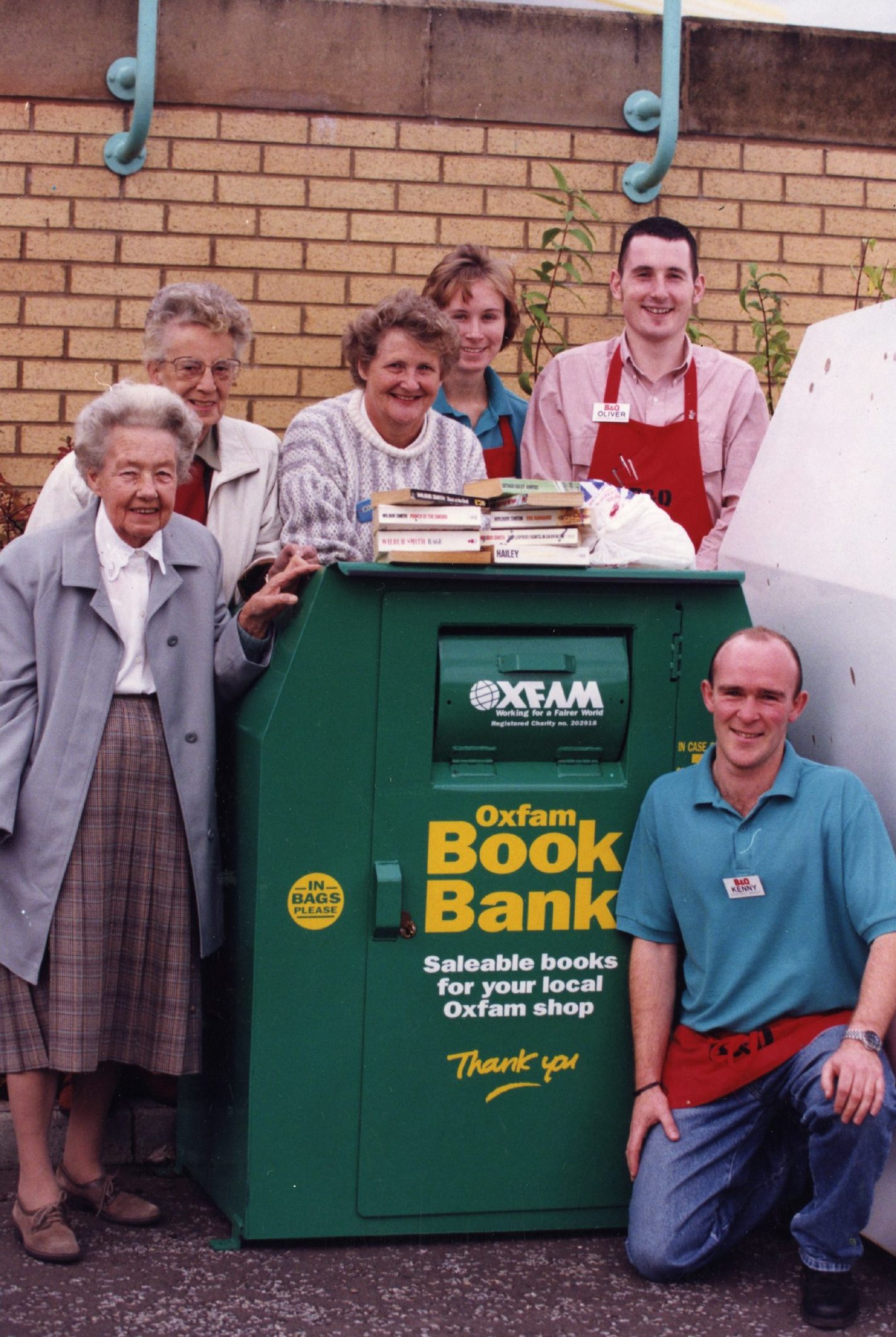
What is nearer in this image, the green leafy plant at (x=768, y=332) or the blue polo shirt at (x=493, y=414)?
A: the blue polo shirt at (x=493, y=414)

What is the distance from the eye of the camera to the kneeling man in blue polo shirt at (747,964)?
322cm

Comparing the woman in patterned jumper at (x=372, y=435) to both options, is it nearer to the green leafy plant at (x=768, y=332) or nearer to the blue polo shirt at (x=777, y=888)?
the blue polo shirt at (x=777, y=888)

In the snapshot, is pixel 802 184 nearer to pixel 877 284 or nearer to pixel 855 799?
pixel 877 284

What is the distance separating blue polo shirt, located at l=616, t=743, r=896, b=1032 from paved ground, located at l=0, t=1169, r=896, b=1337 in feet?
1.78

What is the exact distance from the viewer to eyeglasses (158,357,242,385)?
3816 mm

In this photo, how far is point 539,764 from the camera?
3.46m

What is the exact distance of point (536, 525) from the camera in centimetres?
340

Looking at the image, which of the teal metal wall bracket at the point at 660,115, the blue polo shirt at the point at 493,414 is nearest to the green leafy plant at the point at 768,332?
the teal metal wall bracket at the point at 660,115

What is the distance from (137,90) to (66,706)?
289cm

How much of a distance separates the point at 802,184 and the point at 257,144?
201cm

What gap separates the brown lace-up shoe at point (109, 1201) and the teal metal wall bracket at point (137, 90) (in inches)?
136

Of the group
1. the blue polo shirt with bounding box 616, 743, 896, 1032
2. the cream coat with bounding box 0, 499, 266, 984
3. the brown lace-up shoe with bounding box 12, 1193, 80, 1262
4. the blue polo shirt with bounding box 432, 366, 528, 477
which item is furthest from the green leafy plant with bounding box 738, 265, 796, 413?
the brown lace-up shoe with bounding box 12, 1193, 80, 1262

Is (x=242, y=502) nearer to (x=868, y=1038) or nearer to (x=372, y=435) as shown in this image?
(x=372, y=435)

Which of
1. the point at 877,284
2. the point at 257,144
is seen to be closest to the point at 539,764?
the point at 877,284
